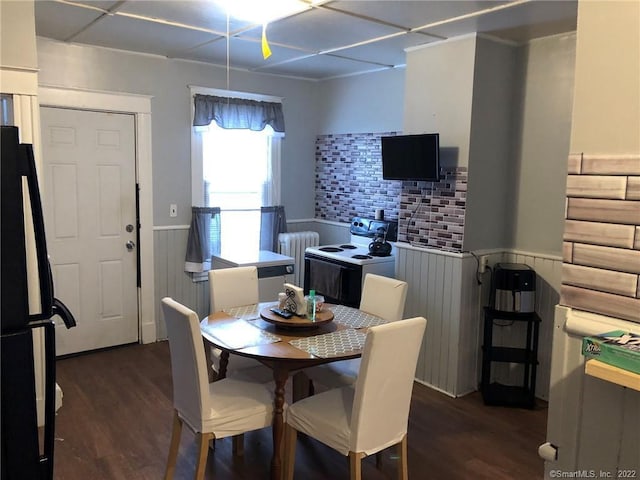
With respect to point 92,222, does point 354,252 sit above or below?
below

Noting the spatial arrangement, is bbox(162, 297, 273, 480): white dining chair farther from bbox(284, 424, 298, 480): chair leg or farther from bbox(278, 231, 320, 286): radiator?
bbox(278, 231, 320, 286): radiator

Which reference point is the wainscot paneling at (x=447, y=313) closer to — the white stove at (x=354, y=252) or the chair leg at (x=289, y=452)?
the white stove at (x=354, y=252)

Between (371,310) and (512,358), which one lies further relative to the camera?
(512,358)

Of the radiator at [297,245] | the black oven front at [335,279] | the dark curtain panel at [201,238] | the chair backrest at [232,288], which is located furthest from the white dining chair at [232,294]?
the radiator at [297,245]

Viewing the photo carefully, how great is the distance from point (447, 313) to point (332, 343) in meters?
1.48

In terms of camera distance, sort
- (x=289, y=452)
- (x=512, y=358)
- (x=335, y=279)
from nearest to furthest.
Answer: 1. (x=289, y=452)
2. (x=512, y=358)
3. (x=335, y=279)

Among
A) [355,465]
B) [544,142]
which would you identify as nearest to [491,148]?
[544,142]

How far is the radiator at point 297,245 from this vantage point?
5152mm

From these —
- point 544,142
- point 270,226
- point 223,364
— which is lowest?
point 223,364

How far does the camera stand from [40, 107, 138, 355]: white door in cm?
407

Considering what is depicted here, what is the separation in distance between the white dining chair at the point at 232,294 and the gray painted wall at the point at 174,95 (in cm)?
148

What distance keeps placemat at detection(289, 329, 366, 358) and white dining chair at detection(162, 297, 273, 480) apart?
1.03 feet

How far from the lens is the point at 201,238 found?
185 inches

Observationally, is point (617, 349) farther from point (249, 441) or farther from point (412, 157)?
point (412, 157)
